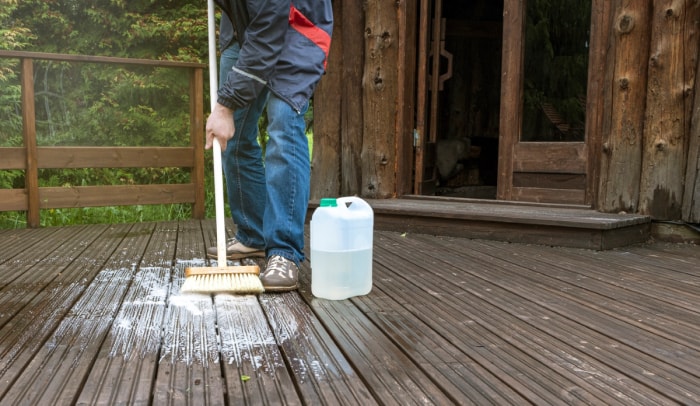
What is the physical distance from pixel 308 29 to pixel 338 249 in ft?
2.50

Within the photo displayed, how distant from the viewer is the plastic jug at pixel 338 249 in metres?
1.84

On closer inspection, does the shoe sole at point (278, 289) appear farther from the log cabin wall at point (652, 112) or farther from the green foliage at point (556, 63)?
the green foliage at point (556, 63)

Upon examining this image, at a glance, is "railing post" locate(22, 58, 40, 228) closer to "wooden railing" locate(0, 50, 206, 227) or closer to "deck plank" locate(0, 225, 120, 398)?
"wooden railing" locate(0, 50, 206, 227)

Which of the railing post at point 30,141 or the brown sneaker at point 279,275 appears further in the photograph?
the railing post at point 30,141

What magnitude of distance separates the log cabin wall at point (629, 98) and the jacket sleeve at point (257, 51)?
2.00 m

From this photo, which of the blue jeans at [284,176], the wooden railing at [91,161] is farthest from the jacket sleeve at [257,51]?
the wooden railing at [91,161]

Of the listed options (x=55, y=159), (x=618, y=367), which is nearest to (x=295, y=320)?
(x=618, y=367)

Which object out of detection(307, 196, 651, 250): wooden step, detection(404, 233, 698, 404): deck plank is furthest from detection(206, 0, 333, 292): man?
detection(307, 196, 651, 250): wooden step

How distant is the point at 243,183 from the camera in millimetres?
2422

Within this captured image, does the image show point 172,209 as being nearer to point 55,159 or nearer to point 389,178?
point 55,159

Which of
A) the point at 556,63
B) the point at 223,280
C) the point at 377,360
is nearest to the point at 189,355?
the point at 377,360

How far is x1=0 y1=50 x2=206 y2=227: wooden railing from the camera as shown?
3578 millimetres

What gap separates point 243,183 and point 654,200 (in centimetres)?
209

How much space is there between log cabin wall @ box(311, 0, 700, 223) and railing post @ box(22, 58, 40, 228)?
196 centimetres
